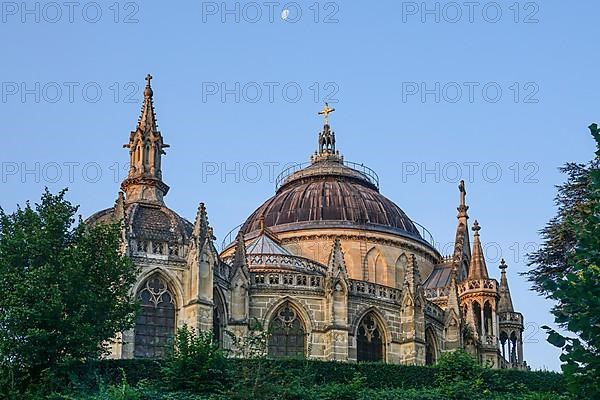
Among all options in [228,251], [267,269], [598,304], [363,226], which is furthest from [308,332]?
[598,304]

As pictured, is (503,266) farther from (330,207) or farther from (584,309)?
(584,309)

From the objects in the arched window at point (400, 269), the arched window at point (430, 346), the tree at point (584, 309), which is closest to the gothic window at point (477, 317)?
the arched window at point (400, 269)

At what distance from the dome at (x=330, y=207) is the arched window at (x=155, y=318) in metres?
17.9

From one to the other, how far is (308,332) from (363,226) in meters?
16.0

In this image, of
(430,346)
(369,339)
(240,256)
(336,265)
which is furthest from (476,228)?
(240,256)

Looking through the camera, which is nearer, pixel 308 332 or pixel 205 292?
pixel 205 292

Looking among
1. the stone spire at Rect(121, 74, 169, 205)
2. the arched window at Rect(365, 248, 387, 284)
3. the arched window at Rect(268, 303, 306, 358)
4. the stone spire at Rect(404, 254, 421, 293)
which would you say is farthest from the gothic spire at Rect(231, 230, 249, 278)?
the arched window at Rect(365, 248, 387, 284)

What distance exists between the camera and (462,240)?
70.6 metres

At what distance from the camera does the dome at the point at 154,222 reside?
155 feet

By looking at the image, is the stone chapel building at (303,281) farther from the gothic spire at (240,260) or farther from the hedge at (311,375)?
the hedge at (311,375)

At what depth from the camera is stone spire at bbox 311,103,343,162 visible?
7162cm

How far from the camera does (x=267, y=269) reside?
49531 mm

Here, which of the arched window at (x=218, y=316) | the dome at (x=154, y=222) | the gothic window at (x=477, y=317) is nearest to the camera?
the arched window at (x=218, y=316)

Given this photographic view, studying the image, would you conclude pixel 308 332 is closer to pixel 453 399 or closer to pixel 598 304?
pixel 453 399
